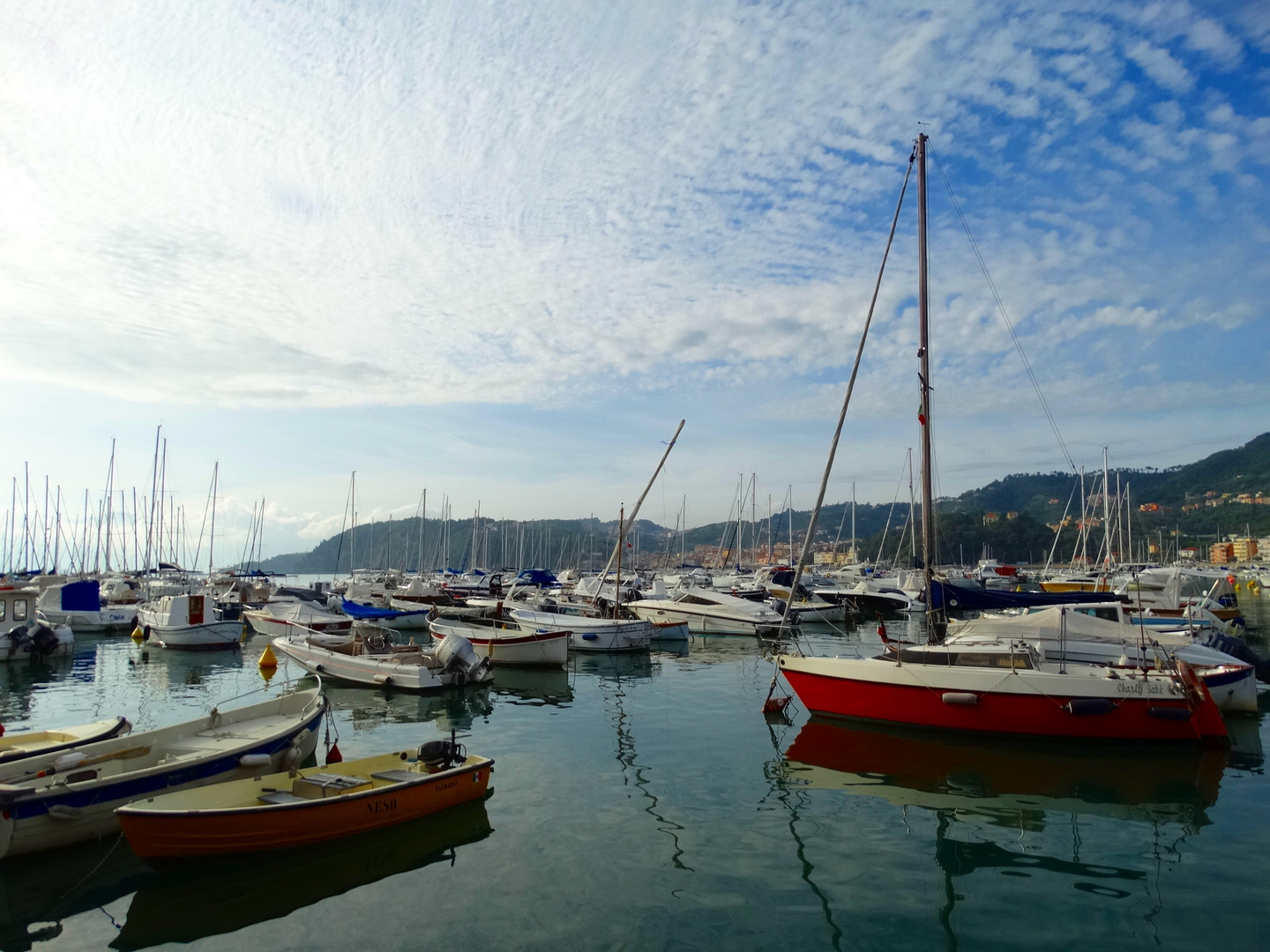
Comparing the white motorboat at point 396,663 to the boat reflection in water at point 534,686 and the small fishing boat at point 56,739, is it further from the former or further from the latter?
the small fishing boat at point 56,739

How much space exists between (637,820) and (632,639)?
21.2 m

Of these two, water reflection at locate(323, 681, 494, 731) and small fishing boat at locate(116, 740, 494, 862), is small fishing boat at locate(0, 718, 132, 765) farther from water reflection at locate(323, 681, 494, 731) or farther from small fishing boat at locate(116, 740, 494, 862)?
water reflection at locate(323, 681, 494, 731)

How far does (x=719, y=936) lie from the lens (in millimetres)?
8242

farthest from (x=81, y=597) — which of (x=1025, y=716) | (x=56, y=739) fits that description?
(x=1025, y=716)

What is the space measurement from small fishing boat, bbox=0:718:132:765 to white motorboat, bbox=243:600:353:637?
19226 mm

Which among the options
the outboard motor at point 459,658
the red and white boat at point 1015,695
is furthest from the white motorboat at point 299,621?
the red and white boat at point 1015,695

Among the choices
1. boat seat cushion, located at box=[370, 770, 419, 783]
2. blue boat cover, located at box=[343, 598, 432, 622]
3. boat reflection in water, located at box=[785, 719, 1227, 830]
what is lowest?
boat reflection in water, located at box=[785, 719, 1227, 830]

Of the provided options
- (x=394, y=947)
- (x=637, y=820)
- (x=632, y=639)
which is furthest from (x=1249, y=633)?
(x=394, y=947)

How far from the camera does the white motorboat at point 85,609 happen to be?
42.2 m

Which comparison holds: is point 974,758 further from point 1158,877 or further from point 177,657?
point 177,657

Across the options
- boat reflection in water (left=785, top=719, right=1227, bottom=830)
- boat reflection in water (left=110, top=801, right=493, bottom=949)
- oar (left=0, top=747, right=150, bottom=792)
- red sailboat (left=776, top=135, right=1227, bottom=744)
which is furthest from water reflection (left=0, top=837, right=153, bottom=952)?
red sailboat (left=776, top=135, right=1227, bottom=744)

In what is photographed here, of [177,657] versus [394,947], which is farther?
[177,657]

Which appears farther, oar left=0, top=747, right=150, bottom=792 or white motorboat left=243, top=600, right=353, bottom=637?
white motorboat left=243, top=600, right=353, bottom=637

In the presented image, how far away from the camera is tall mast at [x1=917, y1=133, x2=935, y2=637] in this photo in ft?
61.0
